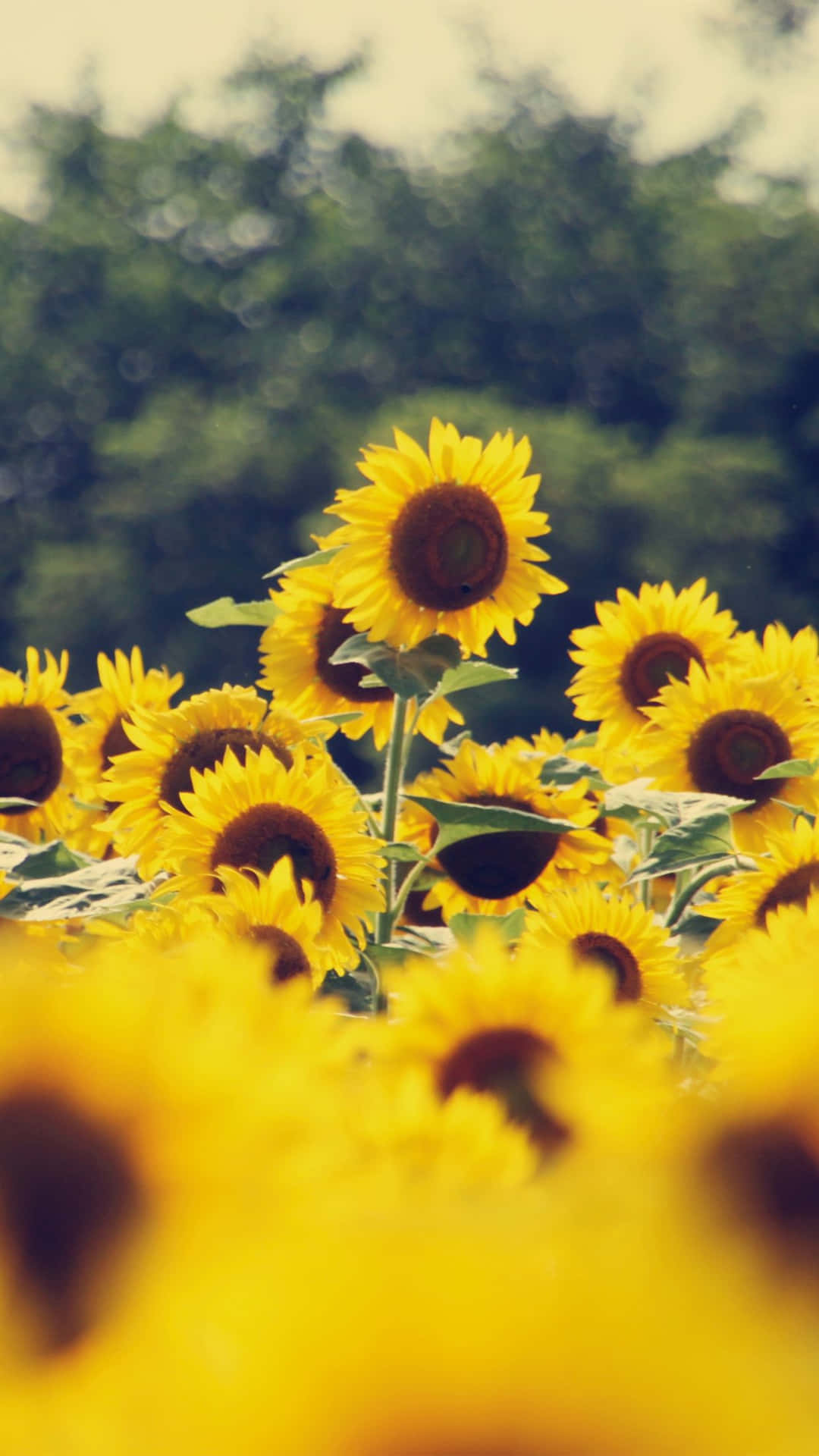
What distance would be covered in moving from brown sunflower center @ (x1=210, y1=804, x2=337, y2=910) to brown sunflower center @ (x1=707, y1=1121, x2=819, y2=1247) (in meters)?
0.95

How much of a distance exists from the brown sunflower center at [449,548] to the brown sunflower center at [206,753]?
0.64 ft

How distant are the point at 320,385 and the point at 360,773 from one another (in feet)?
17.5

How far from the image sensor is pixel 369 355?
62.8 feet

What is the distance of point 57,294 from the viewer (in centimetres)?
2047

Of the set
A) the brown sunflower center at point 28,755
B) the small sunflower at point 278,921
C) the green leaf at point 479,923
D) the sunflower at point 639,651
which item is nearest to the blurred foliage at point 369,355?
the sunflower at point 639,651

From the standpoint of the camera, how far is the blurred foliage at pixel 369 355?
16.0 meters

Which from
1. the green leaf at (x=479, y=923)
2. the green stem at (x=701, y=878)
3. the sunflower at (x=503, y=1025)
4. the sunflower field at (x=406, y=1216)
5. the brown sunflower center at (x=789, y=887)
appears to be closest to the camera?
the sunflower field at (x=406, y=1216)

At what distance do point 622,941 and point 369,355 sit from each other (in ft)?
60.9

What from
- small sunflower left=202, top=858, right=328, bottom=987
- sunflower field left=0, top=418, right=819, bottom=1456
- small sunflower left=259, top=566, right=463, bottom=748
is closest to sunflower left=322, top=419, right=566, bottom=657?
small sunflower left=259, top=566, right=463, bottom=748

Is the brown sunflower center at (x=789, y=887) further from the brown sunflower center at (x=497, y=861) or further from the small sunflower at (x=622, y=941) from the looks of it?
the brown sunflower center at (x=497, y=861)

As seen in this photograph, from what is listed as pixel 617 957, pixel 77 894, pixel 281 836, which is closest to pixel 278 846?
pixel 281 836

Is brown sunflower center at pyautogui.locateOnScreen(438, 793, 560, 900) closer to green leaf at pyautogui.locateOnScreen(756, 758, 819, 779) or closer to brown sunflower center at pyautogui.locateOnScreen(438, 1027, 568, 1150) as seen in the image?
green leaf at pyautogui.locateOnScreen(756, 758, 819, 779)

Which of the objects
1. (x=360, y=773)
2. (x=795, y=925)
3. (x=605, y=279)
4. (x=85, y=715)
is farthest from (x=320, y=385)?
(x=795, y=925)

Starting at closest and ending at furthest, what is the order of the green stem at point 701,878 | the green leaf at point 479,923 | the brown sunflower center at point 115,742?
1. the green leaf at point 479,923
2. the green stem at point 701,878
3. the brown sunflower center at point 115,742
